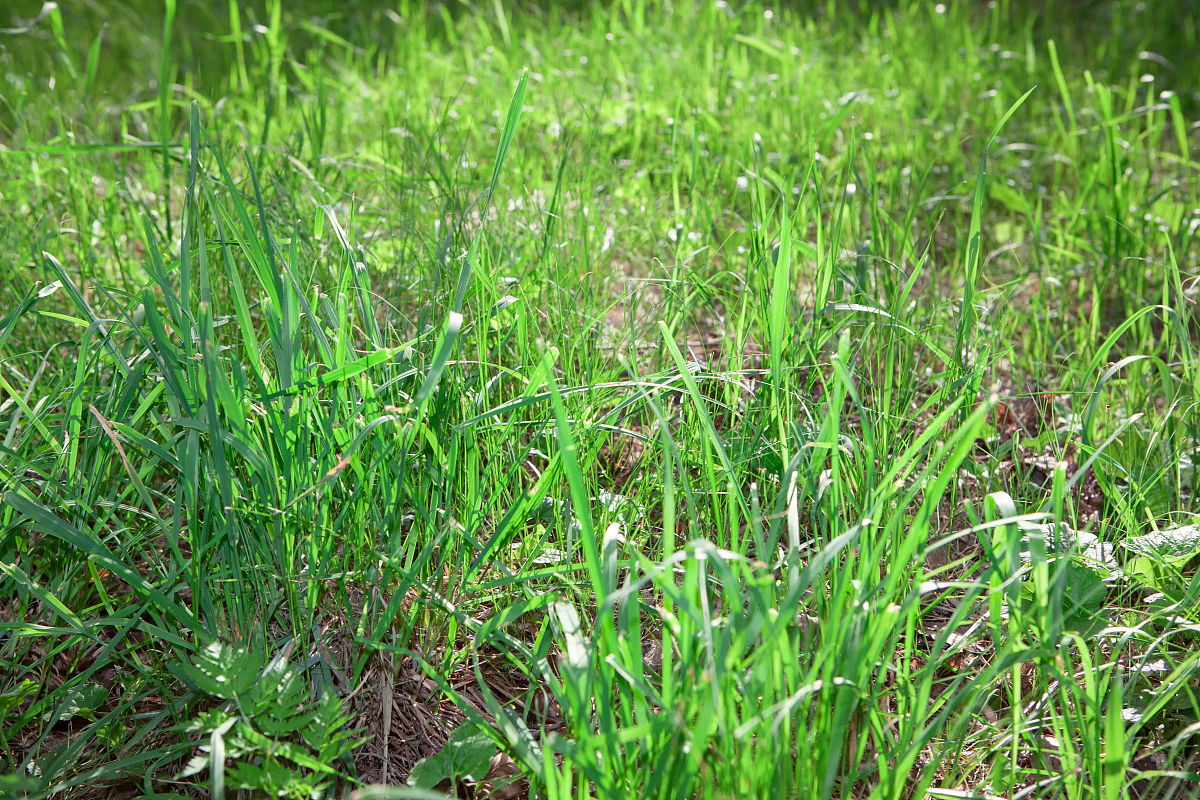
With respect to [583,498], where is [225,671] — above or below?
below

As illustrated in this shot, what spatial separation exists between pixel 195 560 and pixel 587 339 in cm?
78

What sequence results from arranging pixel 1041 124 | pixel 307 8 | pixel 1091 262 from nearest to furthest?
pixel 1091 262 → pixel 1041 124 → pixel 307 8

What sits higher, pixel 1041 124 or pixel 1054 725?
pixel 1041 124

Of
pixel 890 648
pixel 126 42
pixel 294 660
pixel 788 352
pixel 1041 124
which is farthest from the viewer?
pixel 126 42

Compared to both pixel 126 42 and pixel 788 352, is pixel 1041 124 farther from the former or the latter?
pixel 126 42

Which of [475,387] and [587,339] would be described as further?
[587,339]

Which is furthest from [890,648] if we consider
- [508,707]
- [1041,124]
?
[1041,124]

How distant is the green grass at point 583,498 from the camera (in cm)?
97

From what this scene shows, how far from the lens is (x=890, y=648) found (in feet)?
3.36

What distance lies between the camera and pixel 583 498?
957mm

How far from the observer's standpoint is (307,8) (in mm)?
4391

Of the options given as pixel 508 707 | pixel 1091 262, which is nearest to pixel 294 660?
pixel 508 707

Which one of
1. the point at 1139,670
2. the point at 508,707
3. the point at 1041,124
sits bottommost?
the point at 508,707

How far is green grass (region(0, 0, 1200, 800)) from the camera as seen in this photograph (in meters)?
0.97
